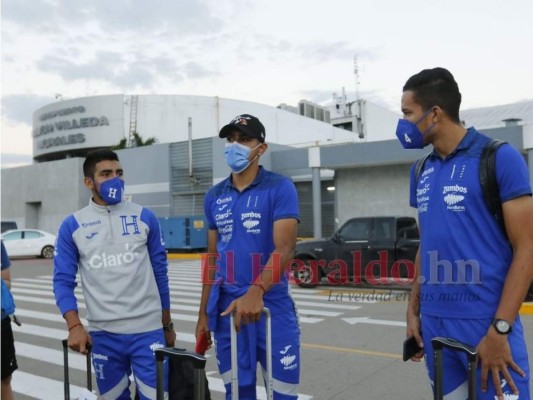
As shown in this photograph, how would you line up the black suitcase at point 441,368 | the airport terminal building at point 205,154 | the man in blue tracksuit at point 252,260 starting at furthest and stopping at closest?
the airport terminal building at point 205,154, the man in blue tracksuit at point 252,260, the black suitcase at point 441,368

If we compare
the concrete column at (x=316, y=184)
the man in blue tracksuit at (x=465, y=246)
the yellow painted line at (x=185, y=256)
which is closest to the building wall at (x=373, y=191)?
the concrete column at (x=316, y=184)

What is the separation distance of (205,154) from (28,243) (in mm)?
9454

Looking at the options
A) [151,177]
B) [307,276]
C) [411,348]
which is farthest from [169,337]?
[151,177]

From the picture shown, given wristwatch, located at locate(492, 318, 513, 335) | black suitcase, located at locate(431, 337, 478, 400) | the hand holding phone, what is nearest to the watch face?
wristwatch, located at locate(492, 318, 513, 335)

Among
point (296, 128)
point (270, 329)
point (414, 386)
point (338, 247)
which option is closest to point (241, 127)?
point (270, 329)

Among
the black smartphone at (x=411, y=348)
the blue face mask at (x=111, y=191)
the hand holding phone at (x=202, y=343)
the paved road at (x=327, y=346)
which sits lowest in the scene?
the paved road at (x=327, y=346)

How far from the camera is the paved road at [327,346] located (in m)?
5.71

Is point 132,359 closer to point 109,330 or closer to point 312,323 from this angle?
point 109,330

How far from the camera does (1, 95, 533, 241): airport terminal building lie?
949 inches

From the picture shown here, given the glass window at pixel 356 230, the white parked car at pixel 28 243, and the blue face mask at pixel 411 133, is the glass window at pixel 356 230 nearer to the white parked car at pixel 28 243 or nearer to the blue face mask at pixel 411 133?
the blue face mask at pixel 411 133

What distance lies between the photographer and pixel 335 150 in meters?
24.2

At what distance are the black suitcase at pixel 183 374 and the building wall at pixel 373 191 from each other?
2154cm

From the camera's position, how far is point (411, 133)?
277 centimetres

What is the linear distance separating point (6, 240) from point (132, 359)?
24.0 metres
